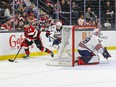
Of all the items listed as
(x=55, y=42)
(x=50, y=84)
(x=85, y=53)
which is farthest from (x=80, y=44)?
(x=50, y=84)

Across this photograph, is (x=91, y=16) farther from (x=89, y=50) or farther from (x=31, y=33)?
(x=89, y=50)

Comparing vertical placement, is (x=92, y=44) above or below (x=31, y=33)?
below

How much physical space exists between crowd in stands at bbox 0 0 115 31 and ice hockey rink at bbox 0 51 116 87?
2233 millimetres

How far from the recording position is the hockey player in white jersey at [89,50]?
33.7 ft

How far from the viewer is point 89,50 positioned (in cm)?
1042

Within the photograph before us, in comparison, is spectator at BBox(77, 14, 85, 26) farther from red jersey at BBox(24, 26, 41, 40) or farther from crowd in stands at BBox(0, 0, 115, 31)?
red jersey at BBox(24, 26, 41, 40)

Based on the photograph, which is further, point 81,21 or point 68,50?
point 81,21

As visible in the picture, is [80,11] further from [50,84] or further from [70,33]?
[50,84]

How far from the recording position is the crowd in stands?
12812 millimetres

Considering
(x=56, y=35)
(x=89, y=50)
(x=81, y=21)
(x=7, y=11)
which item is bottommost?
(x=89, y=50)

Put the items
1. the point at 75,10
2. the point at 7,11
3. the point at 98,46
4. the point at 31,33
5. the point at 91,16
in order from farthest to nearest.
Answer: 1. the point at 91,16
2. the point at 75,10
3. the point at 7,11
4. the point at 31,33
5. the point at 98,46

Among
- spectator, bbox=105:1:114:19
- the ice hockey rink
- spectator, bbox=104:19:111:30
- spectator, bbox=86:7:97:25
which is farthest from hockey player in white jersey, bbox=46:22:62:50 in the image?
spectator, bbox=105:1:114:19

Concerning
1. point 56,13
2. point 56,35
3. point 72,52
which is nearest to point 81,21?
point 56,13

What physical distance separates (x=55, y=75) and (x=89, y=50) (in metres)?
2.36
